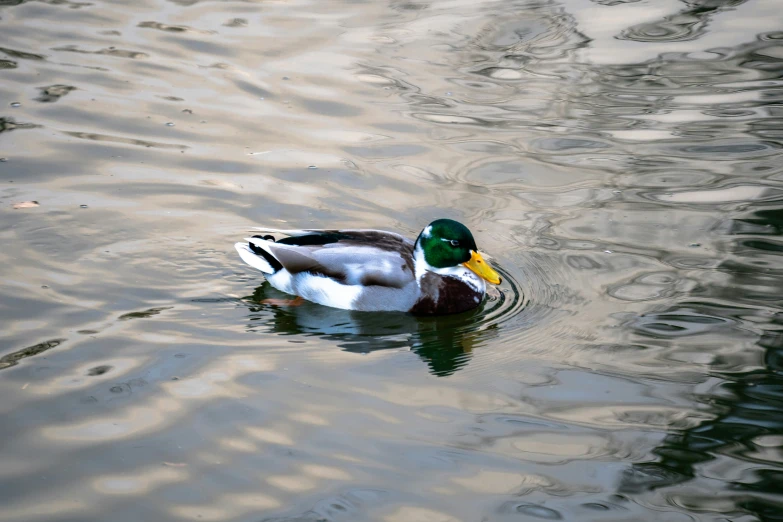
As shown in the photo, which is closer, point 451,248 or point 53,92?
point 451,248

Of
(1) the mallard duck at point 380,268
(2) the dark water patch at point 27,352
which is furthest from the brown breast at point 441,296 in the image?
(2) the dark water patch at point 27,352

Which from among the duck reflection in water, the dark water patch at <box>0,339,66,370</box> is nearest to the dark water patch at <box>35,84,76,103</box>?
the duck reflection in water

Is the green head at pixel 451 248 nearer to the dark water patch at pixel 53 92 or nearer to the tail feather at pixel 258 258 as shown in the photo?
the tail feather at pixel 258 258

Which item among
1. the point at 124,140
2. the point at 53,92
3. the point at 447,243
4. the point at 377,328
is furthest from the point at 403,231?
the point at 53,92

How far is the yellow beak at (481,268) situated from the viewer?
23.6 ft

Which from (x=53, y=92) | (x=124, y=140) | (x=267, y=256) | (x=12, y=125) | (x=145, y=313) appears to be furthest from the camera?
(x=53, y=92)

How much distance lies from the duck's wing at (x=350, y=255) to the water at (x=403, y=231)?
30cm

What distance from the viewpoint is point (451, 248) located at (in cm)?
731

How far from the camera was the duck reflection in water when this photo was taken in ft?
21.6

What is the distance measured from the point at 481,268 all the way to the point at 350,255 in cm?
99

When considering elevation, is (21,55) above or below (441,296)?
above

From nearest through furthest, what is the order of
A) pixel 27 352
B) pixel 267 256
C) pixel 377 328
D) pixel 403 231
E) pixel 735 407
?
pixel 735 407 → pixel 27 352 → pixel 377 328 → pixel 267 256 → pixel 403 231

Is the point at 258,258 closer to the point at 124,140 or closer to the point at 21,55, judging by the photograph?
the point at 124,140

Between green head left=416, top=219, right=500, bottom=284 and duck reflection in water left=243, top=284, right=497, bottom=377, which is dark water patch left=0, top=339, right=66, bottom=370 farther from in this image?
green head left=416, top=219, right=500, bottom=284
